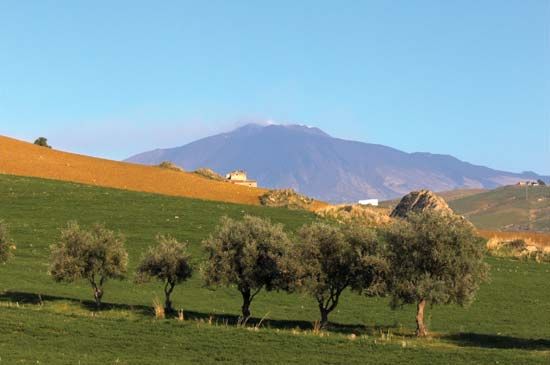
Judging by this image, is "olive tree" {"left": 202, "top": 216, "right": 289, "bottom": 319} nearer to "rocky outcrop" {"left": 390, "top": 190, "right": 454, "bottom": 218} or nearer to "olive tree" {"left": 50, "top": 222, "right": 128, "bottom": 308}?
"olive tree" {"left": 50, "top": 222, "right": 128, "bottom": 308}

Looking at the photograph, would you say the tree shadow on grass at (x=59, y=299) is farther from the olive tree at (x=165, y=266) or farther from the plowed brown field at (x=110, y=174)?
the plowed brown field at (x=110, y=174)

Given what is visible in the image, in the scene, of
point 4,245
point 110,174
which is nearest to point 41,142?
point 110,174

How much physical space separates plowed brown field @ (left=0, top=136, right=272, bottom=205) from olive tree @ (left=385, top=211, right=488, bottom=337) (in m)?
63.5

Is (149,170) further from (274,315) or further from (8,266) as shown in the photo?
(274,315)

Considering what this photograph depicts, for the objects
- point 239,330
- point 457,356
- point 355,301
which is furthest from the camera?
point 355,301

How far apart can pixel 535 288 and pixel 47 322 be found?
39.7 meters

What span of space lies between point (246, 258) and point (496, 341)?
1468 cm

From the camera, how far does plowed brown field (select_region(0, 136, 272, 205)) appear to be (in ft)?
363

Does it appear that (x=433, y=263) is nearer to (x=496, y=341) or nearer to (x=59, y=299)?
(x=496, y=341)

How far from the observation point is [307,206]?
114m

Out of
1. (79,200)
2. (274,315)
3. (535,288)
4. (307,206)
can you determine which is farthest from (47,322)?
(307,206)

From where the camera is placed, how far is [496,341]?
42.2 meters

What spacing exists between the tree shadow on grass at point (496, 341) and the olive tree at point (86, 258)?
805 inches

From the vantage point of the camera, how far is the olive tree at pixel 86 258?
47.2 m
